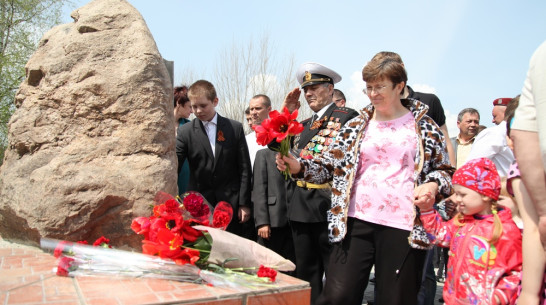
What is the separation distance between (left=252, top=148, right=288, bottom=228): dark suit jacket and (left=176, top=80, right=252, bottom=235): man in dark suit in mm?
120

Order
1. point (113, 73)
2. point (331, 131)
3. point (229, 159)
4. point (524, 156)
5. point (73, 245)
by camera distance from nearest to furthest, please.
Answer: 1. point (524, 156)
2. point (73, 245)
3. point (113, 73)
4. point (331, 131)
5. point (229, 159)

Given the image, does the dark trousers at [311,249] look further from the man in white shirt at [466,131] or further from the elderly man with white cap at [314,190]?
the man in white shirt at [466,131]

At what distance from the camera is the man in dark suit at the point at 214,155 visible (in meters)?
3.77

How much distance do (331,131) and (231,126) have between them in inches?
42.0

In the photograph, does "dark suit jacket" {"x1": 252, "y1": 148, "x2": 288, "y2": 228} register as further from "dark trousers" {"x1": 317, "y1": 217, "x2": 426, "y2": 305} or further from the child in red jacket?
the child in red jacket

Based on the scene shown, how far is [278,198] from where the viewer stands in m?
3.92

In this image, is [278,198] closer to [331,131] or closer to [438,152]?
[331,131]

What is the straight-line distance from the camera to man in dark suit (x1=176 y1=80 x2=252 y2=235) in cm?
377

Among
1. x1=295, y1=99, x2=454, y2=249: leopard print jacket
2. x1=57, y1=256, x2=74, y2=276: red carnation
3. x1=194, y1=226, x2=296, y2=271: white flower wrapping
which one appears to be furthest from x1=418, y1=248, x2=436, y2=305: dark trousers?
x1=57, y1=256, x2=74, y2=276: red carnation

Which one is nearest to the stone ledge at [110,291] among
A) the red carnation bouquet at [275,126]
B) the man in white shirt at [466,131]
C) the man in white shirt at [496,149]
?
the red carnation bouquet at [275,126]

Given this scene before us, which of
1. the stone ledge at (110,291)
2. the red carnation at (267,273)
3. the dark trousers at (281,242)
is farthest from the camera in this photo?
the dark trousers at (281,242)

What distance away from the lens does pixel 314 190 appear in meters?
3.28

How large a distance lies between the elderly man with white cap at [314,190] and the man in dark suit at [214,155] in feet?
1.93

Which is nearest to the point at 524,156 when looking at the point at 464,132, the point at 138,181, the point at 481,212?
the point at 481,212
